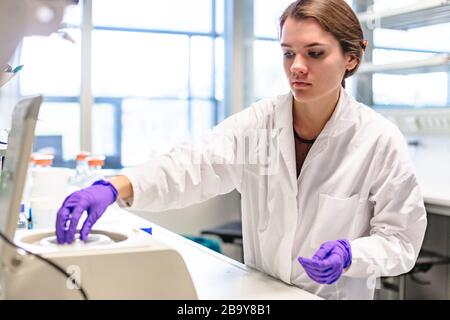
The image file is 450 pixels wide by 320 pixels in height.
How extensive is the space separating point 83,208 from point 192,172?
35 centimetres

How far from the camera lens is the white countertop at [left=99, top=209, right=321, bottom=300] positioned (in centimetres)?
101

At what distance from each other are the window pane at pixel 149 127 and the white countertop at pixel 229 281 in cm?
252

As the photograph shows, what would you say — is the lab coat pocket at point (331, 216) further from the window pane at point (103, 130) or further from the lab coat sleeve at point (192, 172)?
the window pane at point (103, 130)

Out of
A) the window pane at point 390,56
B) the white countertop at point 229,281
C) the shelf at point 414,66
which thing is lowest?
the white countertop at point 229,281

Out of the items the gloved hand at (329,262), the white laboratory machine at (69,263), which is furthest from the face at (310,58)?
the white laboratory machine at (69,263)

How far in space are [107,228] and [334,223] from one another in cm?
60

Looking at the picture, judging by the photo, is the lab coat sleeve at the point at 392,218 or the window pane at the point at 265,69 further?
the window pane at the point at 265,69

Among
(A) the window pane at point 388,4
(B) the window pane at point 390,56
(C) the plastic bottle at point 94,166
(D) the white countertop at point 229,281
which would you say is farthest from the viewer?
(B) the window pane at point 390,56

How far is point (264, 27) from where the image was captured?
13.2 ft

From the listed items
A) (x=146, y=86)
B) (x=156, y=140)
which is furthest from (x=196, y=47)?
(x=156, y=140)

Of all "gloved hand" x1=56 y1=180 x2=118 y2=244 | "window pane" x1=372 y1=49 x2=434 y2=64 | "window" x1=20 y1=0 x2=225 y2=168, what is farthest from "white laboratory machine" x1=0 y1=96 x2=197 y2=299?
"window" x1=20 y1=0 x2=225 y2=168

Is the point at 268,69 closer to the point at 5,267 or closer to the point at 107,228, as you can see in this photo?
the point at 107,228

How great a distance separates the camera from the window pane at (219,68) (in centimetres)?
410

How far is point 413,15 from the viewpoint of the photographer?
8.74 ft
